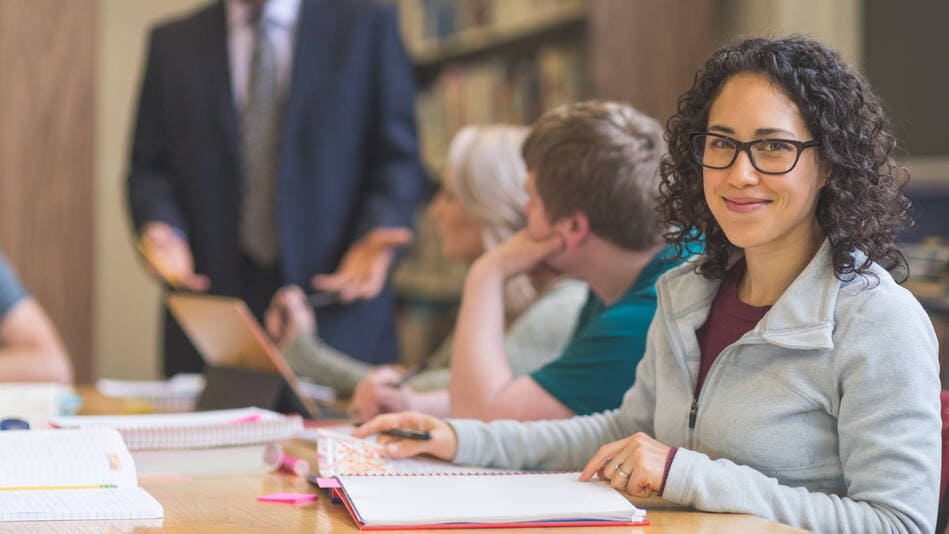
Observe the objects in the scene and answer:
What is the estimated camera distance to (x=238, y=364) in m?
2.06

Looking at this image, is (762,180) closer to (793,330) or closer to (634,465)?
(793,330)

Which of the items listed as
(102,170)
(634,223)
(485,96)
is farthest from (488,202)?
(102,170)

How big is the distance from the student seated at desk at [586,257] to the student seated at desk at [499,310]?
0.38 ft

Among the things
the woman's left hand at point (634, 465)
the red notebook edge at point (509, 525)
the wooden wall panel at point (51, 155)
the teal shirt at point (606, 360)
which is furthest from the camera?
the wooden wall panel at point (51, 155)

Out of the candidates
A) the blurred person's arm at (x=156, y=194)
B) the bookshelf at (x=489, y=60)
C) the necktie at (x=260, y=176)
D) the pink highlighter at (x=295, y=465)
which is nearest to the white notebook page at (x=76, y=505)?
the pink highlighter at (x=295, y=465)

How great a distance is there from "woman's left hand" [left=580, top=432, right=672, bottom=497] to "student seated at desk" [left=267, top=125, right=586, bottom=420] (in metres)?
0.62

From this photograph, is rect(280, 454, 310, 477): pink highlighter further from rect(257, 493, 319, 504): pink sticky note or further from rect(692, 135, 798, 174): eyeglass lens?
rect(692, 135, 798, 174): eyeglass lens

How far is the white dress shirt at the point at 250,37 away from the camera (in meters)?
2.93

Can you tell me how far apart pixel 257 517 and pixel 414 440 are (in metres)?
0.29

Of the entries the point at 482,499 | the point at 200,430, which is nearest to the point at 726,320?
the point at 482,499

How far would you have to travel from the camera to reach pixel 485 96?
12.8 feet

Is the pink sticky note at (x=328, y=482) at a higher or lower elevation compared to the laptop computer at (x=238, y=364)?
higher

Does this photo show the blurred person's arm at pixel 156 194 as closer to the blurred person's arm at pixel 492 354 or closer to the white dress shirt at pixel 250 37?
the white dress shirt at pixel 250 37

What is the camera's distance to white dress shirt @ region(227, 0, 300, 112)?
2926mm
